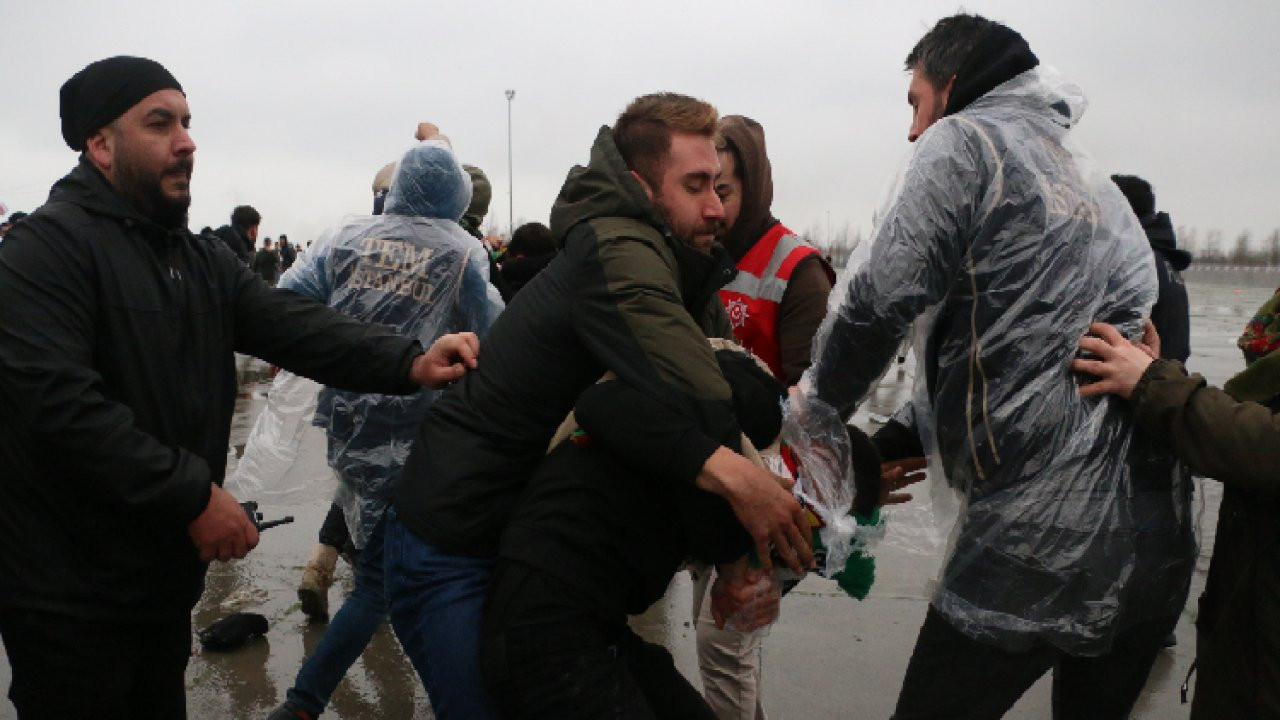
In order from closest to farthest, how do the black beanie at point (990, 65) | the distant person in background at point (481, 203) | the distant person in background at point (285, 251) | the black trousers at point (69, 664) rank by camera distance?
the black trousers at point (69, 664), the black beanie at point (990, 65), the distant person in background at point (481, 203), the distant person in background at point (285, 251)

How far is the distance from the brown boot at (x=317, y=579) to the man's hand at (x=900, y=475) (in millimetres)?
2476

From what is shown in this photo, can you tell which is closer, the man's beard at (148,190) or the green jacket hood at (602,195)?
the green jacket hood at (602,195)

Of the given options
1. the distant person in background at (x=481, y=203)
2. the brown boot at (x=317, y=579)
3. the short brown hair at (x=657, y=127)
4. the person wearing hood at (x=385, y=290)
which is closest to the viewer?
the short brown hair at (x=657, y=127)

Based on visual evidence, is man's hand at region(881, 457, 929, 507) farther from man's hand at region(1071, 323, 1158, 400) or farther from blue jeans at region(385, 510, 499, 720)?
blue jeans at region(385, 510, 499, 720)

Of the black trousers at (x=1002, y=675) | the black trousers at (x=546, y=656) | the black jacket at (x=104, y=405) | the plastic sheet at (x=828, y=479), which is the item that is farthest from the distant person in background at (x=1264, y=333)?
the black jacket at (x=104, y=405)

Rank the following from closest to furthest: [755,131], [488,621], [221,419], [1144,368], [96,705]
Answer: [488,621] < [1144,368] < [96,705] < [221,419] < [755,131]

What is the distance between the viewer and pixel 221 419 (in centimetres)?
222

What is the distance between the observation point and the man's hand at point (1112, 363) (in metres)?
1.88

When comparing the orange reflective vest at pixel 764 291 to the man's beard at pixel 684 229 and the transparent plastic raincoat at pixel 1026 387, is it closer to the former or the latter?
the transparent plastic raincoat at pixel 1026 387

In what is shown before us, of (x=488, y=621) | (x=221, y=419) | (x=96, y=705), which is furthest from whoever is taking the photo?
(x=221, y=419)

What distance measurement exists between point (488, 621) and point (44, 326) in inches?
42.8

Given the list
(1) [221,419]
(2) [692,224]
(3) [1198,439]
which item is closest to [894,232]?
(2) [692,224]

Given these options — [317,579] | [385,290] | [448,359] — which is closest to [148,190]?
[448,359]

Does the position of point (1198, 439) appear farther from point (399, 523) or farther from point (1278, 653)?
point (399, 523)
